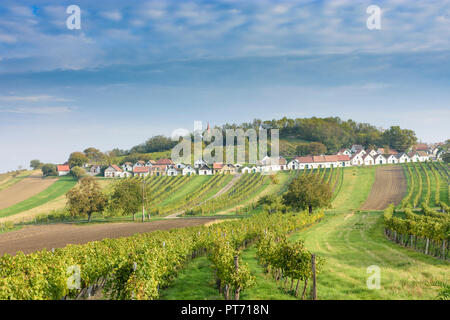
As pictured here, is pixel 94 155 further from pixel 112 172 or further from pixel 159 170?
pixel 159 170

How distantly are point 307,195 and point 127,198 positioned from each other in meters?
38.5

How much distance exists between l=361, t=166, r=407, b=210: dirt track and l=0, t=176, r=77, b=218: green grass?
9516 cm

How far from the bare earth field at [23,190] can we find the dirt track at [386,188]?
10689cm

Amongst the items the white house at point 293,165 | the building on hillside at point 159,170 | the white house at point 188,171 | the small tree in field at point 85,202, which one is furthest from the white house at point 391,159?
the small tree in field at point 85,202

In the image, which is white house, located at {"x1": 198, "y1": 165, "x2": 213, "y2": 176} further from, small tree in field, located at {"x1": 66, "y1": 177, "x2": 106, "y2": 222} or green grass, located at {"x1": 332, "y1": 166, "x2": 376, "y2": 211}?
small tree in field, located at {"x1": 66, "y1": 177, "x2": 106, "y2": 222}

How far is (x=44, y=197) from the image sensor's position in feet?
374

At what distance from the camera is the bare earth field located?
109012mm

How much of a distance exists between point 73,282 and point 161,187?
3944 inches

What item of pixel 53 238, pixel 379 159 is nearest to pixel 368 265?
pixel 53 238

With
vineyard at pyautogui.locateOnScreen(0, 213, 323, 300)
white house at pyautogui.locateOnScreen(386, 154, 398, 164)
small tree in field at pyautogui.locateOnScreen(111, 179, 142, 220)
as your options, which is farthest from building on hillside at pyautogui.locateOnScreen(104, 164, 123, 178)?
vineyard at pyautogui.locateOnScreen(0, 213, 323, 300)

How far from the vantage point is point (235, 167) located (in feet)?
477
